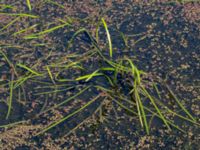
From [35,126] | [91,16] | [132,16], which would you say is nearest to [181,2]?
[132,16]

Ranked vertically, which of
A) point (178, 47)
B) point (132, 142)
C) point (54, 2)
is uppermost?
point (54, 2)

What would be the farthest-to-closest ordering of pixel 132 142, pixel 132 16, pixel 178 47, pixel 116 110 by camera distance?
pixel 132 16 < pixel 178 47 < pixel 116 110 < pixel 132 142

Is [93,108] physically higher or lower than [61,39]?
lower

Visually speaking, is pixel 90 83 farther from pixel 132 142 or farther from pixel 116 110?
pixel 132 142

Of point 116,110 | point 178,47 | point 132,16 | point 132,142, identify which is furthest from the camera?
point 132,16

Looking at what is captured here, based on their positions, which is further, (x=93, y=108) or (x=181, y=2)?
(x=181, y=2)

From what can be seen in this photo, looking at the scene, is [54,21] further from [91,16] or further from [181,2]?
[181,2]

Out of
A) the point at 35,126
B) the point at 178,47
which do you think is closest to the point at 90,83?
the point at 35,126
